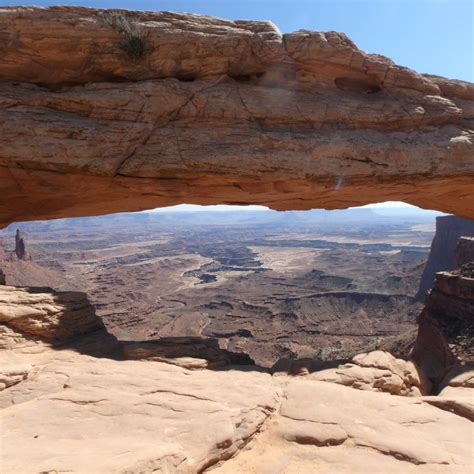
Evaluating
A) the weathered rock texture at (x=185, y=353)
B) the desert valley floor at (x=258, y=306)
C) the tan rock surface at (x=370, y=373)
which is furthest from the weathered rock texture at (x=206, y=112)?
the desert valley floor at (x=258, y=306)

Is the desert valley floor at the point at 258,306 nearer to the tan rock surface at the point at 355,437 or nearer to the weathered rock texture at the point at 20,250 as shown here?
the weathered rock texture at the point at 20,250

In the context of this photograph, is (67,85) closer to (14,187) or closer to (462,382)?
(14,187)

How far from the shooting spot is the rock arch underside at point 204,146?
1122 centimetres

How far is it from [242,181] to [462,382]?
35.9 feet

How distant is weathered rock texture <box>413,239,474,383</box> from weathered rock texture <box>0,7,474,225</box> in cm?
1578

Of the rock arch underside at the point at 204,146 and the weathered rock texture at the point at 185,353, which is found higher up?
the rock arch underside at the point at 204,146

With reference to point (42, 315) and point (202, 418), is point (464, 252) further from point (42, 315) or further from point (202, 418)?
point (42, 315)

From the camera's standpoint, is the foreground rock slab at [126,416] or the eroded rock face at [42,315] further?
the eroded rock face at [42,315]

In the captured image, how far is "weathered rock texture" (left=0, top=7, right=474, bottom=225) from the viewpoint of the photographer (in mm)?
13797

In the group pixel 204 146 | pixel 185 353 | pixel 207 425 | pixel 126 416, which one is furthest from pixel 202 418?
pixel 204 146

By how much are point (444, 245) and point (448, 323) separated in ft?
248

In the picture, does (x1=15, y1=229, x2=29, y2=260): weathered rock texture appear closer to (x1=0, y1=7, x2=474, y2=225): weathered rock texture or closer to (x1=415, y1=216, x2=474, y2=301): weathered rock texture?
(x1=0, y1=7, x2=474, y2=225): weathered rock texture

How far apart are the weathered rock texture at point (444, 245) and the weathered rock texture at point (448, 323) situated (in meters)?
55.4

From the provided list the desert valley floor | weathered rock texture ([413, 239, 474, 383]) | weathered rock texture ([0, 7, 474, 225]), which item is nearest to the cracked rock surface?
weathered rock texture ([0, 7, 474, 225])
